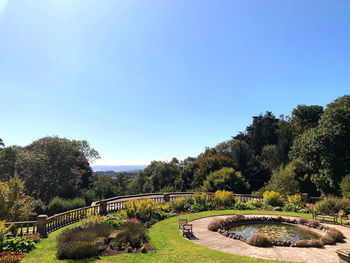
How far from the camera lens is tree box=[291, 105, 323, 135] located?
37541 mm

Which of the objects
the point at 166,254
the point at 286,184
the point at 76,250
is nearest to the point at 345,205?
the point at 286,184

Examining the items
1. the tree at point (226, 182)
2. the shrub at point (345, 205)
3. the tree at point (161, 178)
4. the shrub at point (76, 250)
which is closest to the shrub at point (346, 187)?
the shrub at point (345, 205)

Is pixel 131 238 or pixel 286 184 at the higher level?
pixel 286 184

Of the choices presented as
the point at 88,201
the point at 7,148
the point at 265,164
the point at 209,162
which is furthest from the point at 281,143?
the point at 7,148

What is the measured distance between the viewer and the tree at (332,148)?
22.5 meters

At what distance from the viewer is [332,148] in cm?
2302

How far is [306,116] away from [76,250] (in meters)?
41.8

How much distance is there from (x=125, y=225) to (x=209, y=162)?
23.9 metres

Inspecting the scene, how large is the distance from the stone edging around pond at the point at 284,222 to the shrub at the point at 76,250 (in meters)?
7.38

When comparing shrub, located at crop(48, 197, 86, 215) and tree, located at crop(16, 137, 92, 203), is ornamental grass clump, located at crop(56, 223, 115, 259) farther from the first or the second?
tree, located at crop(16, 137, 92, 203)

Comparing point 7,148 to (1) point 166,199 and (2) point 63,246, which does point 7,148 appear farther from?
(2) point 63,246

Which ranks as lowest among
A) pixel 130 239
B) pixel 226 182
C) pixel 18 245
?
pixel 130 239

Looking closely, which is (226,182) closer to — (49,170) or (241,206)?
(241,206)

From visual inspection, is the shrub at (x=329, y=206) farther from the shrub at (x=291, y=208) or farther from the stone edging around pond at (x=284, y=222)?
the stone edging around pond at (x=284, y=222)
